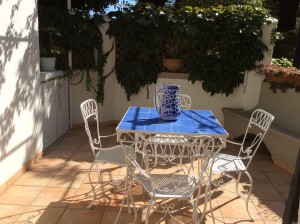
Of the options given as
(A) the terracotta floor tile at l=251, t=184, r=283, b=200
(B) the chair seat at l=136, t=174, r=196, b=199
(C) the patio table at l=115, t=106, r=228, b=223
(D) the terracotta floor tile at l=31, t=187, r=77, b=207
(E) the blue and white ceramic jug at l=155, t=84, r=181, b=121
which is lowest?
(A) the terracotta floor tile at l=251, t=184, r=283, b=200

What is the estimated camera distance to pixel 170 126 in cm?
247

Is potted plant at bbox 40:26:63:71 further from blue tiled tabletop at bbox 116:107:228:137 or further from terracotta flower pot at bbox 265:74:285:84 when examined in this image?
terracotta flower pot at bbox 265:74:285:84

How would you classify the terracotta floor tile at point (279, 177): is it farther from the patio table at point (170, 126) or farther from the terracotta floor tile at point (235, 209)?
the patio table at point (170, 126)

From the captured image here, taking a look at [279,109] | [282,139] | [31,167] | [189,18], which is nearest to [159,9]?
[189,18]

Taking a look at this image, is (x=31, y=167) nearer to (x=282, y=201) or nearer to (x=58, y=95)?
(x=58, y=95)

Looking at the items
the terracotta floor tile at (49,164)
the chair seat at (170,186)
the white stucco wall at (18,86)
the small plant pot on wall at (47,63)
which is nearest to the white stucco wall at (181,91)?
the small plant pot on wall at (47,63)

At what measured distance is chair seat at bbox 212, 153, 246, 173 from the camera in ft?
8.34

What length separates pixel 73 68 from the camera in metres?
4.97

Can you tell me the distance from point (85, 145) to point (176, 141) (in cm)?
269

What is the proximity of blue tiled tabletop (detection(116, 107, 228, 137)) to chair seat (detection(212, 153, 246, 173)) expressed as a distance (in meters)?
0.36

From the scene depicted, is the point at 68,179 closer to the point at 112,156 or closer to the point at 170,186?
the point at 112,156

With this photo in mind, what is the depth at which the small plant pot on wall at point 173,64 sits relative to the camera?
5.27 metres

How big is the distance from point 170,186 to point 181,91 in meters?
3.31

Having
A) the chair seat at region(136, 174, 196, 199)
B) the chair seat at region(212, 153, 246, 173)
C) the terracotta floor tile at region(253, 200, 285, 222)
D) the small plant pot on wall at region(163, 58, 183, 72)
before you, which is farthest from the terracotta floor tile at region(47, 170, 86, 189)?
the small plant pot on wall at region(163, 58, 183, 72)
